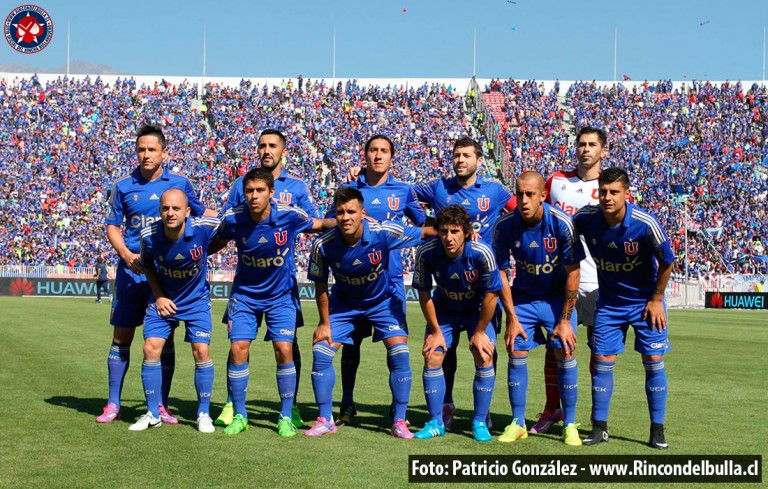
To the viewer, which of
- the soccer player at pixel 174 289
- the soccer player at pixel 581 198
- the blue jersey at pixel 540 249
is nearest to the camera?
the blue jersey at pixel 540 249

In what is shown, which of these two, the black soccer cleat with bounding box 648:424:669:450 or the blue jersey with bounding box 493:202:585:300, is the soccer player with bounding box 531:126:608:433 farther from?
the black soccer cleat with bounding box 648:424:669:450

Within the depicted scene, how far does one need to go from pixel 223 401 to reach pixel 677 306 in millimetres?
31393

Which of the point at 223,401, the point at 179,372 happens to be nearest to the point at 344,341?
the point at 223,401

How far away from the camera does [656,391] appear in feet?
26.4

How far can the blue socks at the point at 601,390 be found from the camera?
26.7ft

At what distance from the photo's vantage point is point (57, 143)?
47.9 m

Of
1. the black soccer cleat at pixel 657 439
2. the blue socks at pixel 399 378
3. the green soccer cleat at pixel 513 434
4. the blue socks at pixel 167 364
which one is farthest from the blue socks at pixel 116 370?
the black soccer cleat at pixel 657 439

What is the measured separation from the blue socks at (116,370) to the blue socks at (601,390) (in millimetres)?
4511

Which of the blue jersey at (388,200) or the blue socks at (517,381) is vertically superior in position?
the blue jersey at (388,200)

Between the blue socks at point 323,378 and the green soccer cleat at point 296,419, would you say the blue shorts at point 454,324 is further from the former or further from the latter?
the green soccer cleat at point 296,419

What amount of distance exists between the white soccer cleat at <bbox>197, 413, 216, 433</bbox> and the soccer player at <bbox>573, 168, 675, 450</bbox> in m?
3.33

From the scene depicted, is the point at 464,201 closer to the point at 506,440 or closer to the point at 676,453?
the point at 506,440

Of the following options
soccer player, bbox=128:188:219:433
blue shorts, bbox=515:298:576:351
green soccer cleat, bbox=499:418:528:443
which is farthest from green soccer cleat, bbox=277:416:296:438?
blue shorts, bbox=515:298:576:351

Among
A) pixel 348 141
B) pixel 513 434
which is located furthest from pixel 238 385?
pixel 348 141
